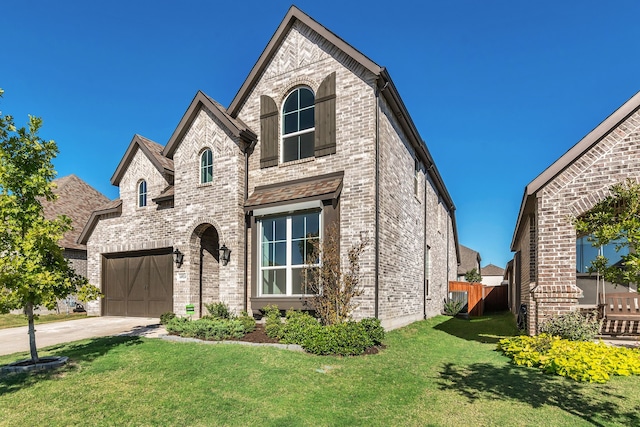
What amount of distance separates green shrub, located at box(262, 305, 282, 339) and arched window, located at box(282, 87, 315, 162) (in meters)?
4.78

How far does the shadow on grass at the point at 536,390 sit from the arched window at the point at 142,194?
525 inches

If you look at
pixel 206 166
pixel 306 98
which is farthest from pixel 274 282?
pixel 306 98

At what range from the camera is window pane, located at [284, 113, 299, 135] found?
40.3 ft

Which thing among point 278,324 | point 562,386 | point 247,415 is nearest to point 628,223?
point 562,386

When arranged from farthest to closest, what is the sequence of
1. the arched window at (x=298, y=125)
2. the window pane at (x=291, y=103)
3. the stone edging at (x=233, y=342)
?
the window pane at (x=291, y=103)
the arched window at (x=298, y=125)
the stone edging at (x=233, y=342)

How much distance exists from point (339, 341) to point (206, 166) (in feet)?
26.7

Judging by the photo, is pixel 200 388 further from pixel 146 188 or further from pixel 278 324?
pixel 146 188

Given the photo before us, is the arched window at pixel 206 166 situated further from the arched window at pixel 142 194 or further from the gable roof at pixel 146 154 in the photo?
the arched window at pixel 142 194

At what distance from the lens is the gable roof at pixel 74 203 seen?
20750 millimetres

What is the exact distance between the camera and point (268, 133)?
1258cm

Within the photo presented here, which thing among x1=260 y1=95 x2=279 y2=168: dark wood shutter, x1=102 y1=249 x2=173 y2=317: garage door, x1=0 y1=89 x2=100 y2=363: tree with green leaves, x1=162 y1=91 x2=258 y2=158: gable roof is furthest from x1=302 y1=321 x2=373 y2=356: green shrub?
x1=102 y1=249 x2=173 y2=317: garage door

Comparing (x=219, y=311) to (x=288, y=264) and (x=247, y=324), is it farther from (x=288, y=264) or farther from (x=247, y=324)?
(x=288, y=264)

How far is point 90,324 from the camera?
528 inches

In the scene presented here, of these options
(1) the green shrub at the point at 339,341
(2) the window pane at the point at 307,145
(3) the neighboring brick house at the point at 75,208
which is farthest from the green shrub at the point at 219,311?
(3) the neighboring brick house at the point at 75,208
